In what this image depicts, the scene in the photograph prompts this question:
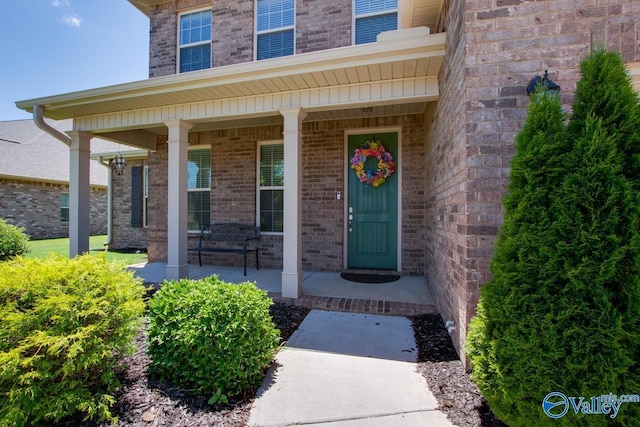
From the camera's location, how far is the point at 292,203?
393 cm

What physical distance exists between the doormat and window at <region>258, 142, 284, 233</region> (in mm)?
1624

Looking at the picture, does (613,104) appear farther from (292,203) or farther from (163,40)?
(163,40)

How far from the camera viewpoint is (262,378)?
2.27 metres

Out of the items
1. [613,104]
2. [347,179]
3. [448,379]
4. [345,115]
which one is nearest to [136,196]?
[347,179]

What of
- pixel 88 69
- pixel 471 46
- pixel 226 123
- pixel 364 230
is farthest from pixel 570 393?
pixel 88 69

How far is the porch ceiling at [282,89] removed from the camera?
3.25 meters

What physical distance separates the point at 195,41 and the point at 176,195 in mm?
3551

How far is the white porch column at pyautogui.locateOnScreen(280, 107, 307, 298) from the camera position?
3922 millimetres

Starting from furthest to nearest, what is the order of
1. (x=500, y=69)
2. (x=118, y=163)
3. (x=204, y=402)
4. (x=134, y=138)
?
(x=118, y=163) → (x=134, y=138) → (x=500, y=69) → (x=204, y=402)

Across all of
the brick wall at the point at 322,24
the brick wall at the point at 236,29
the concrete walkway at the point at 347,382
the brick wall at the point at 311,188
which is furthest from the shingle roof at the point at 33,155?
the concrete walkway at the point at 347,382

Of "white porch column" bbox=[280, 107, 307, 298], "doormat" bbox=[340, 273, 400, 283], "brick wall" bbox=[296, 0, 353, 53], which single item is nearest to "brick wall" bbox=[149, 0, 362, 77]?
"brick wall" bbox=[296, 0, 353, 53]

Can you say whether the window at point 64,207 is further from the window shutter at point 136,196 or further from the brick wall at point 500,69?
the brick wall at point 500,69

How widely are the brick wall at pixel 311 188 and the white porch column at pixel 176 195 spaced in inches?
55.8

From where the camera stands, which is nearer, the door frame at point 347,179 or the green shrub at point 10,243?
the door frame at point 347,179
